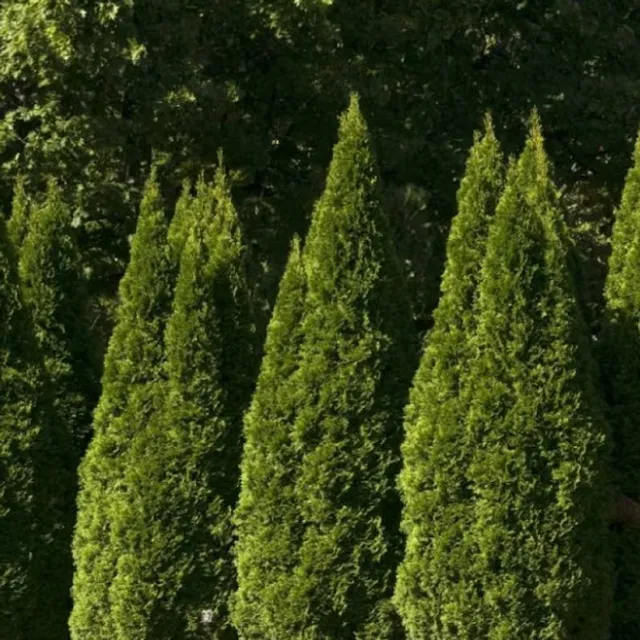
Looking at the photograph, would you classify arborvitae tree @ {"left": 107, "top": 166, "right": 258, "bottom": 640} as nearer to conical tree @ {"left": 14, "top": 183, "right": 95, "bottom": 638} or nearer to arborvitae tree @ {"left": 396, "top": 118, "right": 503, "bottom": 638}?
conical tree @ {"left": 14, "top": 183, "right": 95, "bottom": 638}

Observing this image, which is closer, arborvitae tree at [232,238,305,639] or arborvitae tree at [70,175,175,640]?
arborvitae tree at [232,238,305,639]

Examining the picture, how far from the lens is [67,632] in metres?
6.86

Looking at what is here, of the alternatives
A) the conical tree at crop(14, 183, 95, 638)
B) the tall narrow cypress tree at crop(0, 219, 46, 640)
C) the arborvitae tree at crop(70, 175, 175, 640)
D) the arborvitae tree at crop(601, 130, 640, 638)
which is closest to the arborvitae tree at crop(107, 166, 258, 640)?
Answer: the arborvitae tree at crop(70, 175, 175, 640)

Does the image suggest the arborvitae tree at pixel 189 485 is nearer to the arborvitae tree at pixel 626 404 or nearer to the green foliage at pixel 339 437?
the green foliage at pixel 339 437

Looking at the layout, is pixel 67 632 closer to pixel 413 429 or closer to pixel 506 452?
pixel 413 429

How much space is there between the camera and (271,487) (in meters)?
6.08

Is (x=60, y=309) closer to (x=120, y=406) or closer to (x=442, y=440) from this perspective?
(x=120, y=406)

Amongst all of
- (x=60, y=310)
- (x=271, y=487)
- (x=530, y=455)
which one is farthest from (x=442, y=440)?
(x=60, y=310)

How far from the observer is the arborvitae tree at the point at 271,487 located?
601 centimetres

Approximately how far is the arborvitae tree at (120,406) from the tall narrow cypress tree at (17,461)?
1.04 ft

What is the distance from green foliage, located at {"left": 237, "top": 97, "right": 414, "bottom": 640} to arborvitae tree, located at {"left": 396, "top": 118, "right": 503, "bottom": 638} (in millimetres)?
257

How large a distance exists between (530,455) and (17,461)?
328cm

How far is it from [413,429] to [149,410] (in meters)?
1.80

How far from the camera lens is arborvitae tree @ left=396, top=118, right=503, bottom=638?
5.62m
